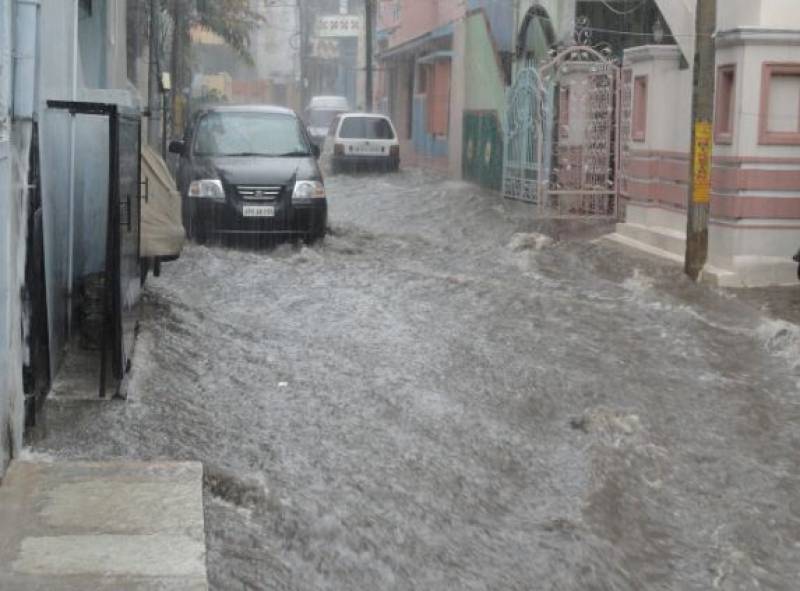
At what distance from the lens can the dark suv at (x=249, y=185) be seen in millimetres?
14555

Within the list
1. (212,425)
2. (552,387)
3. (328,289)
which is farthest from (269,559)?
(328,289)

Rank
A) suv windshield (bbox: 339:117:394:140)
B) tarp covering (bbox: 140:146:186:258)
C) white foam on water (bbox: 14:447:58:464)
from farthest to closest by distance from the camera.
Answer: suv windshield (bbox: 339:117:394:140), tarp covering (bbox: 140:146:186:258), white foam on water (bbox: 14:447:58:464)

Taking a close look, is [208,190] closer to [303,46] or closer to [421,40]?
[421,40]

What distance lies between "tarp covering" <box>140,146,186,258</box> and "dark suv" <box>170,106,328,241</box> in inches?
172

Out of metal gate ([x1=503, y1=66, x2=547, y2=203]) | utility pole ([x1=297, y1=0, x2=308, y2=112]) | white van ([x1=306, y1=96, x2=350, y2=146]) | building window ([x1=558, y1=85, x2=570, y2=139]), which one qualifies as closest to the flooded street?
building window ([x1=558, y1=85, x2=570, y2=139])

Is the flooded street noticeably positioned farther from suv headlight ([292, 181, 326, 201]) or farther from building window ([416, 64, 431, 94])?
building window ([416, 64, 431, 94])

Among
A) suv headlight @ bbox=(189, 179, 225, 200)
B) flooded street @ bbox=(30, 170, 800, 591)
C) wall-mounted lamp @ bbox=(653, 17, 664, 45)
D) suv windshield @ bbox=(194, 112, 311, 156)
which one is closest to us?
flooded street @ bbox=(30, 170, 800, 591)

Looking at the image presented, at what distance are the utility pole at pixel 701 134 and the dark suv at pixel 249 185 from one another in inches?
177

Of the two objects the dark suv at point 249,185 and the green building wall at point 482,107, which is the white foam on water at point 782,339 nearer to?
the dark suv at point 249,185

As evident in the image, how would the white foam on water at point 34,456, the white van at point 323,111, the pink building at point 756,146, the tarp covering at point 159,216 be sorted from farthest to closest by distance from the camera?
the white van at point 323,111 < the pink building at point 756,146 < the tarp covering at point 159,216 < the white foam on water at point 34,456

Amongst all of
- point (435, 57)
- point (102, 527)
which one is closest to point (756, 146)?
point (102, 527)

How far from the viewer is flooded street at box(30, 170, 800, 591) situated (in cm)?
555

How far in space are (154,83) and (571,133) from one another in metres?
9.79

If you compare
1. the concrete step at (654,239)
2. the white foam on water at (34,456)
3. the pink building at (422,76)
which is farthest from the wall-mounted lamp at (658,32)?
the white foam on water at (34,456)
